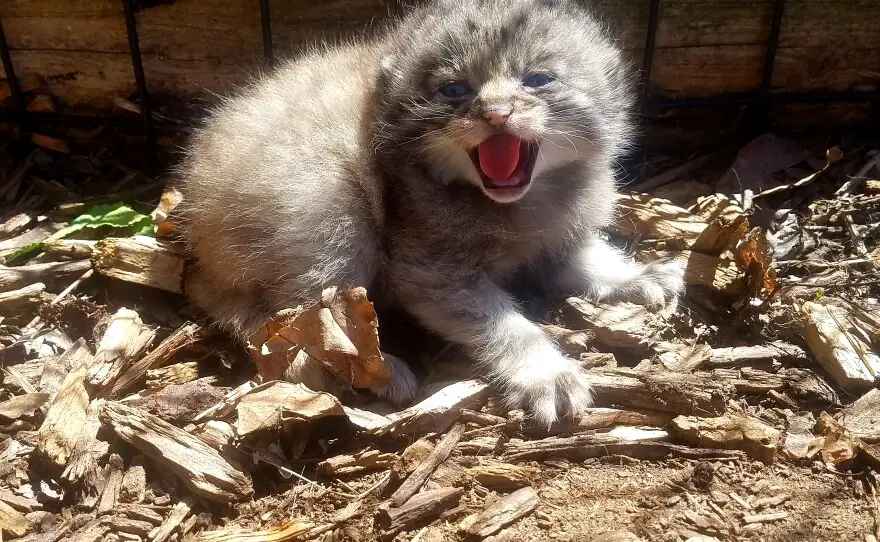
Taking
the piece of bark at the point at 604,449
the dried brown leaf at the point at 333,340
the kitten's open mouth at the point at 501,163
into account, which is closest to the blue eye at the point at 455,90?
the kitten's open mouth at the point at 501,163

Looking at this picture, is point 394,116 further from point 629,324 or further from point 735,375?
point 735,375

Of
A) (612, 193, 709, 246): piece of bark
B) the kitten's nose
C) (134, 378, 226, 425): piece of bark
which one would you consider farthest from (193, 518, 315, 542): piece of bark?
(612, 193, 709, 246): piece of bark

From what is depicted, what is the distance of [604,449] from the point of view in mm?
2537

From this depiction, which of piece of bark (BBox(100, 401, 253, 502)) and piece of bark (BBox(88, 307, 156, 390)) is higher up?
piece of bark (BBox(88, 307, 156, 390))

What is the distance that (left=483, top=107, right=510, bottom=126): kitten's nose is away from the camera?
2834mm

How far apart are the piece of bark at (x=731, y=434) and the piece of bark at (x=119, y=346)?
2.07 metres

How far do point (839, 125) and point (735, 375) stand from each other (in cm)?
221

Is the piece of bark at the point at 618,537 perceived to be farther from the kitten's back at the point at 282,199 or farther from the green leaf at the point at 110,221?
the green leaf at the point at 110,221

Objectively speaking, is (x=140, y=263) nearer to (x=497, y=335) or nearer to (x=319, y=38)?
(x=319, y=38)

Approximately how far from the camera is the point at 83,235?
150 inches

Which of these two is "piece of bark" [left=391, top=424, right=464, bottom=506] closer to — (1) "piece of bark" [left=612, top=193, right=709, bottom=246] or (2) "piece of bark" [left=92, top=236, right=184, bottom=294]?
(2) "piece of bark" [left=92, top=236, right=184, bottom=294]

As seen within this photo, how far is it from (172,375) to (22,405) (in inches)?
20.9

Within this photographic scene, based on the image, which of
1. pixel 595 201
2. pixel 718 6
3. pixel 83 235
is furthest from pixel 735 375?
pixel 83 235

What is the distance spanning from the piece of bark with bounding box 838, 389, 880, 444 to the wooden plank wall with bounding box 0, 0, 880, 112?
2.10 meters
